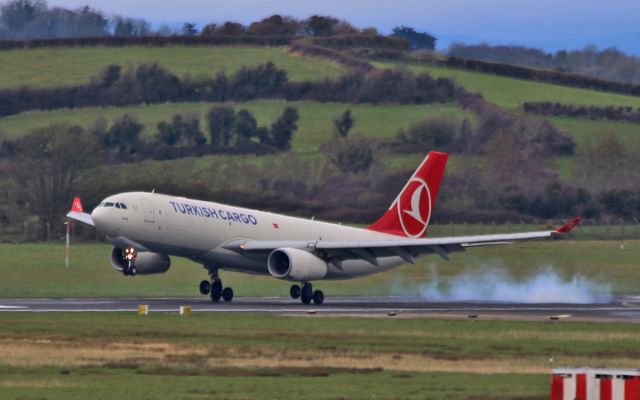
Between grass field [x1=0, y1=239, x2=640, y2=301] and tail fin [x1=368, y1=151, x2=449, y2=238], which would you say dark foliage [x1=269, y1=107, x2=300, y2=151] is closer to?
grass field [x1=0, y1=239, x2=640, y2=301]

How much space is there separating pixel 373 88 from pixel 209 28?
105ft

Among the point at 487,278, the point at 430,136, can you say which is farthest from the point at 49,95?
the point at 487,278

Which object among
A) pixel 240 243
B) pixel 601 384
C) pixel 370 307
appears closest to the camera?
pixel 601 384

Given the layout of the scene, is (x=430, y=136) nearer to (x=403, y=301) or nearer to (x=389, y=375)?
(x=403, y=301)

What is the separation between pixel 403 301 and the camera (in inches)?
2329

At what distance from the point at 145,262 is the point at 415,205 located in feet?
40.5

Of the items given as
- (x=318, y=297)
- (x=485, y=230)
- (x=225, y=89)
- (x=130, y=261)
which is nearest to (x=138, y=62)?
(x=225, y=89)

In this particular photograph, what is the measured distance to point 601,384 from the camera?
20172 mm

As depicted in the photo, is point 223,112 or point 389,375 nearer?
point 389,375

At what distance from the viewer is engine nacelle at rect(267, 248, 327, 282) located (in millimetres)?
53875

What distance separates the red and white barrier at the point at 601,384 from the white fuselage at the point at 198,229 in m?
A: 34.3

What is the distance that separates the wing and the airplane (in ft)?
0.12

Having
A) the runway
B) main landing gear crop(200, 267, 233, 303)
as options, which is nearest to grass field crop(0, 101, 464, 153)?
the runway

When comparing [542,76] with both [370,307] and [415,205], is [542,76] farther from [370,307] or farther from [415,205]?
[370,307]
